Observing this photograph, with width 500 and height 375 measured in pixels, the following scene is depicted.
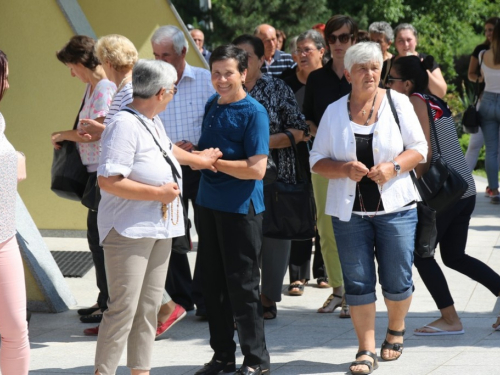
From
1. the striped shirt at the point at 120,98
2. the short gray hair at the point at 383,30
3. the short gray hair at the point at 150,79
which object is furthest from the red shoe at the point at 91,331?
the short gray hair at the point at 383,30

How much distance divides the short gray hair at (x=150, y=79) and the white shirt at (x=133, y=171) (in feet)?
0.46

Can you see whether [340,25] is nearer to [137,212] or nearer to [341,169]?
[341,169]

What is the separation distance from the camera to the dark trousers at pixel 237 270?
5145 millimetres

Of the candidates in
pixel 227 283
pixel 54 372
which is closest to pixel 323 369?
pixel 227 283

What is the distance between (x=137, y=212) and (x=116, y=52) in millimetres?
1553

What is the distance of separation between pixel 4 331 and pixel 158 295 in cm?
83

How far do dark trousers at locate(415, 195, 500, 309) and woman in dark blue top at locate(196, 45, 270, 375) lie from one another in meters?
1.39

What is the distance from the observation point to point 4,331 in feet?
14.6

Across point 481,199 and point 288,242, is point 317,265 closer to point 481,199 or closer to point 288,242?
point 288,242

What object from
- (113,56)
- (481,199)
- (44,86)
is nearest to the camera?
(113,56)

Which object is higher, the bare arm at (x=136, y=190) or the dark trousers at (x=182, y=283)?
the bare arm at (x=136, y=190)

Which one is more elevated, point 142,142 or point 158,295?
point 142,142

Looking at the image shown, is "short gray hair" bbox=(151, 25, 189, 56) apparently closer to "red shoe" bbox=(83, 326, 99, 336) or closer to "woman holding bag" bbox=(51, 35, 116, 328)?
"woman holding bag" bbox=(51, 35, 116, 328)

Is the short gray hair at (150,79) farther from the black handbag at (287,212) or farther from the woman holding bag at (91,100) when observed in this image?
the black handbag at (287,212)
